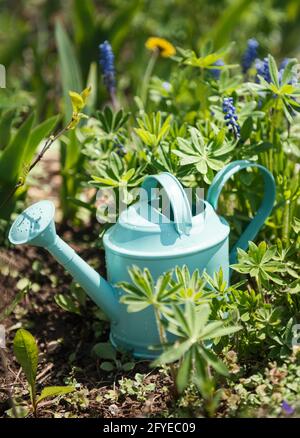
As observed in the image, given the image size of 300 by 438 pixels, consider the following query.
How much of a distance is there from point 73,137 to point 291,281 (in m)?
0.85

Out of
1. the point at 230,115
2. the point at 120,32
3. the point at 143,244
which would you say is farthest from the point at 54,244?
the point at 120,32

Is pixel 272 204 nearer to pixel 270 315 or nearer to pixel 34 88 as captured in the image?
pixel 270 315

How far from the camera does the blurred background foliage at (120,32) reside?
287 cm

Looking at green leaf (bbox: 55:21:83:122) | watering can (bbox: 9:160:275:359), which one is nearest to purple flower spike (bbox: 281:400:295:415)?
watering can (bbox: 9:160:275:359)

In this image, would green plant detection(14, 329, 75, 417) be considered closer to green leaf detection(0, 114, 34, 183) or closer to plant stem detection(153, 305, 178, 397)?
plant stem detection(153, 305, 178, 397)

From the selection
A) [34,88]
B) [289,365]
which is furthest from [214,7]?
[289,365]

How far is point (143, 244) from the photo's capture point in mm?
1590

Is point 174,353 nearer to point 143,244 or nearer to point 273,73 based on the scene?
point 143,244

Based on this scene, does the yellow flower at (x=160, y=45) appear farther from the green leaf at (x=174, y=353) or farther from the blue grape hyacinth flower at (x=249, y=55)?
the green leaf at (x=174, y=353)

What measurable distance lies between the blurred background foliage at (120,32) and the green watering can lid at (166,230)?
0.90 meters

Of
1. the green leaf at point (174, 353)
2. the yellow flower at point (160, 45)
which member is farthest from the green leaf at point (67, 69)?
the green leaf at point (174, 353)

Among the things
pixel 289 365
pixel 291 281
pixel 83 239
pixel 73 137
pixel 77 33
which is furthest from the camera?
pixel 77 33

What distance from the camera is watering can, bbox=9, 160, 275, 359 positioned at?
1.56m
